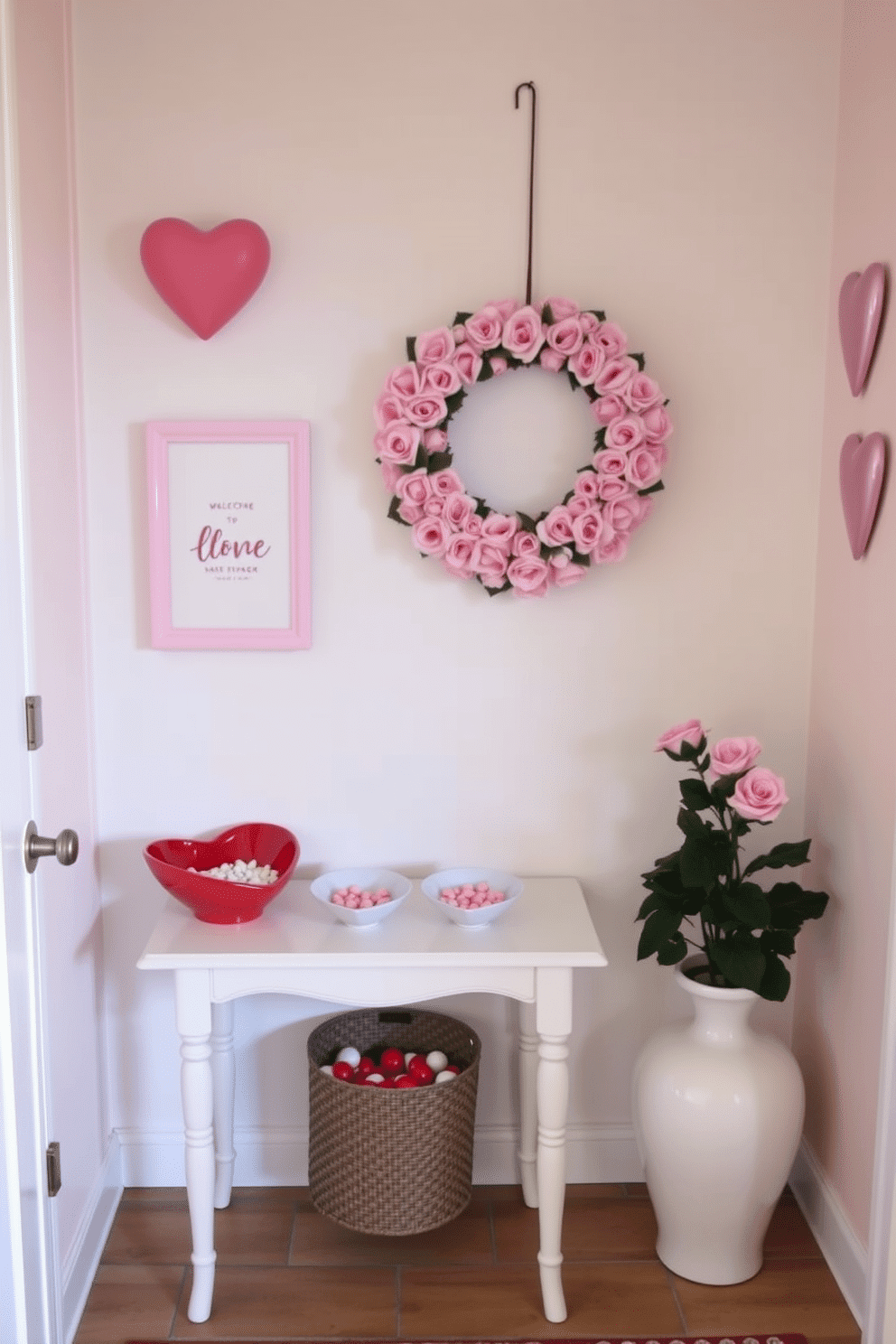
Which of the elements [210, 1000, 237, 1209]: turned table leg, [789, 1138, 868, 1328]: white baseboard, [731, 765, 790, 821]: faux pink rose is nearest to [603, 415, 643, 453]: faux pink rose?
[731, 765, 790, 821]: faux pink rose

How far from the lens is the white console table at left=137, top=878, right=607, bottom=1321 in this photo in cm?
208

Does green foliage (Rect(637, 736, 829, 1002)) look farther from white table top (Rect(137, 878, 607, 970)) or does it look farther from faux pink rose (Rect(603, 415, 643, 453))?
faux pink rose (Rect(603, 415, 643, 453))

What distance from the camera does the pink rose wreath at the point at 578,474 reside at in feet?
7.38

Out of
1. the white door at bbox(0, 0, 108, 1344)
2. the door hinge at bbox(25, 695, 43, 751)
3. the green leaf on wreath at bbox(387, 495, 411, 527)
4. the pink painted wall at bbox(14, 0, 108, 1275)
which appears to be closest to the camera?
the white door at bbox(0, 0, 108, 1344)

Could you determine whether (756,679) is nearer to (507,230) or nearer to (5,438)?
(507,230)

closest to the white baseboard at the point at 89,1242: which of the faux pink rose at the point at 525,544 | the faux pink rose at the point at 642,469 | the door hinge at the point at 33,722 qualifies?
the door hinge at the point at 33,722

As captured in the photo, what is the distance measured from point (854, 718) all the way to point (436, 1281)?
1.32 m

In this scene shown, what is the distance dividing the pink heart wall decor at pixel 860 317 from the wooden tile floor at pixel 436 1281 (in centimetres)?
168

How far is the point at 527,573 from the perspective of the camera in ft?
7.53

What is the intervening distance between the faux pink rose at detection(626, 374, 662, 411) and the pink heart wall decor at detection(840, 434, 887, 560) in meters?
0.37

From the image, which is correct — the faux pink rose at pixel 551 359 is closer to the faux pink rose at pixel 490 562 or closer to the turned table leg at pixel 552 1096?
the faux pink rose at pixel 490 562

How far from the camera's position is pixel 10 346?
1741 mm

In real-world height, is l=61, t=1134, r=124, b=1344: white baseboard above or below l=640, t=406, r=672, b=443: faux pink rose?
below

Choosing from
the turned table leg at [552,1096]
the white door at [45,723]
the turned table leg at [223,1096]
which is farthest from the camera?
the turned table leg at [223,1096]
